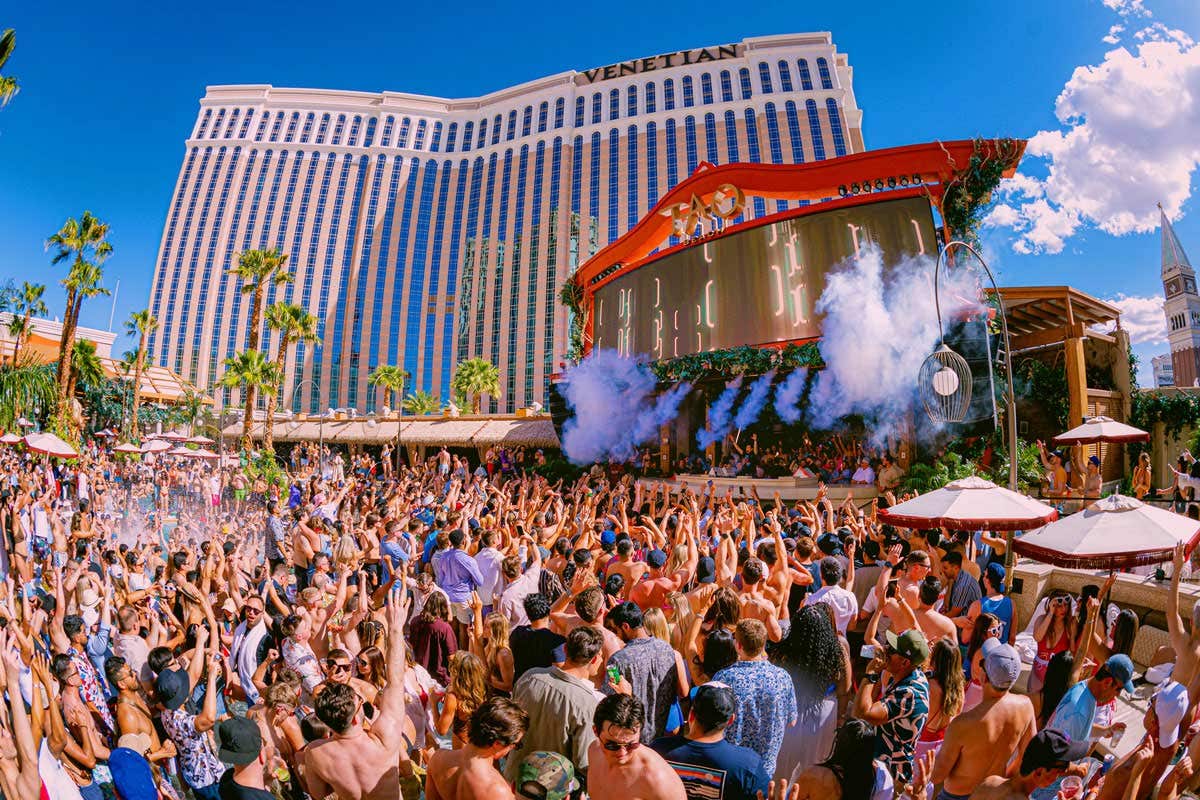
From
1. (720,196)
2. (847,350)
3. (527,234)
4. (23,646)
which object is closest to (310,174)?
(527,234)

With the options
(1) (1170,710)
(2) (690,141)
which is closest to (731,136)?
(2) (690,141)

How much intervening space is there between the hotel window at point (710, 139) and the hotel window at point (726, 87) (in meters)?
3.01

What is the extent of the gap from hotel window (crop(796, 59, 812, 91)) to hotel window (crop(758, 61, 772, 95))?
349 cm

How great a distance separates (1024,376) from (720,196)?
33.8 feet

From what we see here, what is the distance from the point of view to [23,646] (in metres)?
4.48

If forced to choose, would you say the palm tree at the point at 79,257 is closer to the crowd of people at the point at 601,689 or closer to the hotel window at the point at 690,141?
the crowd of people at the point at 601,689

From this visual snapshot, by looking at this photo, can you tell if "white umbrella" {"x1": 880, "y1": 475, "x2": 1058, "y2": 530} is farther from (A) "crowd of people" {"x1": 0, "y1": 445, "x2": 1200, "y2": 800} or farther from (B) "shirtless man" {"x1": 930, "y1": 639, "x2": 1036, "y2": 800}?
(B) "shirtless man" {"x1": 930, "y1": 639, "x2": 1036, "y2": 800}

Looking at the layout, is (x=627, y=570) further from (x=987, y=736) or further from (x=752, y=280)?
(x=752, y=280)

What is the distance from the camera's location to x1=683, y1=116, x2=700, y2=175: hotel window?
69188mm

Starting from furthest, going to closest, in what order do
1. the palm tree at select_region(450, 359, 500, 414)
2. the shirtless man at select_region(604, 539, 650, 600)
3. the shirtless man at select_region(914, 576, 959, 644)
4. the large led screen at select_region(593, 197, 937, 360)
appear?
the palm tree at select_region(450, 359, 500, 414) < the large led screen at select_region(593, 197, 937, 360) < the shirtless man at select_region(604, 539, 650, 600) < the shirtless man at select_region(914, 576, 959, 644)

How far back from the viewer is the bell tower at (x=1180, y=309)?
73438mm

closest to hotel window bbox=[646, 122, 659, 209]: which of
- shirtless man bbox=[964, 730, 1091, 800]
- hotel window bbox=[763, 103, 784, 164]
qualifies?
hotel window bbox=[763, 103, 784, 164]

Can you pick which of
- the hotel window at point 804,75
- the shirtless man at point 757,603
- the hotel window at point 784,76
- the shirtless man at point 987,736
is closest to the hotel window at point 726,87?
the hotel window at point 784,76

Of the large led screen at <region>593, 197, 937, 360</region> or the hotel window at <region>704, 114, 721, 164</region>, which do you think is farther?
the hotel window at <region>704, 114, 721, 164</region>
